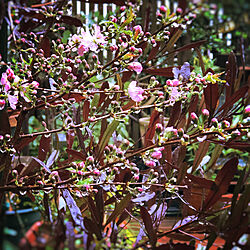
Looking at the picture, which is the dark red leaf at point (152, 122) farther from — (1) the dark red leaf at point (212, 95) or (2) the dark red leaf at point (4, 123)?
(2) the dark red leaf at point (4, 123)

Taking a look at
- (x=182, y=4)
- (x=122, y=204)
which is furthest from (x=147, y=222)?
(x=182, y=4)

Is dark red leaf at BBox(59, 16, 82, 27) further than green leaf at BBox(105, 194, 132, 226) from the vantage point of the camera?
Yes

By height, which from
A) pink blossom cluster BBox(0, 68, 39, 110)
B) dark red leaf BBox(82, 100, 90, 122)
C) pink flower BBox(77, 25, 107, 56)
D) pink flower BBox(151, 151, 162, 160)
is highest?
pink flower BBox(77, 25, 107, 56)

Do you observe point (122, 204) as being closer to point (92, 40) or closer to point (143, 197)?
point (143, 197)

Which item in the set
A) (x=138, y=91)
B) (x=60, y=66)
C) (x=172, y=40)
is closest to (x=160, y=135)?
(x=138, y=91)

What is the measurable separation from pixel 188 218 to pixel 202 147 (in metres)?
0.14

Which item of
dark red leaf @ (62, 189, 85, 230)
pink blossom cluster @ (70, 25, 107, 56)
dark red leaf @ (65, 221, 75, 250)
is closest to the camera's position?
dark red leaf @ (65, 221, 75, 250)

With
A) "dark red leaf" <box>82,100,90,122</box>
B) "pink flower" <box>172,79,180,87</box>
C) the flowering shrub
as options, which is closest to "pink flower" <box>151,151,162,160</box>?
the flowering shrub

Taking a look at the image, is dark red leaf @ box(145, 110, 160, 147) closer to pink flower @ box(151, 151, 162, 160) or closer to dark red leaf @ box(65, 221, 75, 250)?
pink flower @ box(151, 151, 162, 160)

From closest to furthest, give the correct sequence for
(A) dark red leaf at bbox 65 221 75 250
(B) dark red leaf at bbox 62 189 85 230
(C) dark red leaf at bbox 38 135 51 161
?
1. (A) dark red leaf at bbox 65 221 75 250
2. (B) dark red leaf at bbox 62 189 85 230
3. (C) dark red leaf at bbox 38 135 51 161

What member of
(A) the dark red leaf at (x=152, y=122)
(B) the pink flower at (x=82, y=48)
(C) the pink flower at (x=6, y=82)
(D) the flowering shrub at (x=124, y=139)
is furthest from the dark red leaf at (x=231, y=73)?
(C) the pink flower at (x=6, y=82)

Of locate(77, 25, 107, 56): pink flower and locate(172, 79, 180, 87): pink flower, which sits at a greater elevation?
locate(77, 25, 107, 56): pink flower

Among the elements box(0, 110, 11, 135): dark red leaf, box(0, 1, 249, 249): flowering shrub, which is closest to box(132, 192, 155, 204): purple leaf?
box(0, 1, 249, 249): flowering shrub

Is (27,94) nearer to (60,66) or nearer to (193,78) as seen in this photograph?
(60,66)
